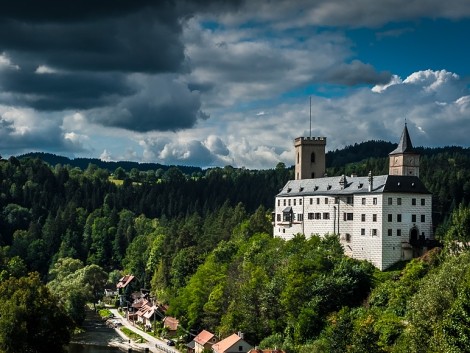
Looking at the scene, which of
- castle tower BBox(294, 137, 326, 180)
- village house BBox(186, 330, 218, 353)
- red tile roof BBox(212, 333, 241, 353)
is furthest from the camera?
castle tower BBox(294, 137, 326, 180)

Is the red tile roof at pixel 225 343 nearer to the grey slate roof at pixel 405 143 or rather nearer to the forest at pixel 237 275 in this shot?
the forest at pixel 237 275

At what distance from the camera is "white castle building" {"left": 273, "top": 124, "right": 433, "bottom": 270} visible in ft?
227

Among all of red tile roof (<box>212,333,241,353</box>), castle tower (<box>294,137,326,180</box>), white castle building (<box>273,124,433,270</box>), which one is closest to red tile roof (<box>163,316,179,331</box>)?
white castle building (<box>273,124,433,270</box>)

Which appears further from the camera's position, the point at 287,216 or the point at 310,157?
the point at 310,157

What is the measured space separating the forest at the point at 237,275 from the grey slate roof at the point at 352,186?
5.52 metres

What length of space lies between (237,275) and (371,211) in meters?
20.0

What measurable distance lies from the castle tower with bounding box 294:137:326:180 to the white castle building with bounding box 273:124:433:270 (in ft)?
19.9

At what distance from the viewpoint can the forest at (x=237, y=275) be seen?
1980 inches

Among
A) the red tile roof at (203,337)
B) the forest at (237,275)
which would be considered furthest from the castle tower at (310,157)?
the red tile roof at (203,337)

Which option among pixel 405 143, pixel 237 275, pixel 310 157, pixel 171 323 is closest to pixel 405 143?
pixel 405 143

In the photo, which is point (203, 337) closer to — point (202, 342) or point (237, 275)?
point (202, 342)

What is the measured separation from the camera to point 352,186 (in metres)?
75.6

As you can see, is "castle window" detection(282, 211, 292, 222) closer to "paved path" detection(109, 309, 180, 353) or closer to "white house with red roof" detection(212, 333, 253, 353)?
"white house with red roof" detection(212, 333, 253, 353)

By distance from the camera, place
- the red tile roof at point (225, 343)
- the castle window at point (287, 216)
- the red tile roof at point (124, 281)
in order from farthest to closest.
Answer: the red tile roof at point (124, 281)
the castle window at point (287, 216)
the red tile roof at point (225, 343)
